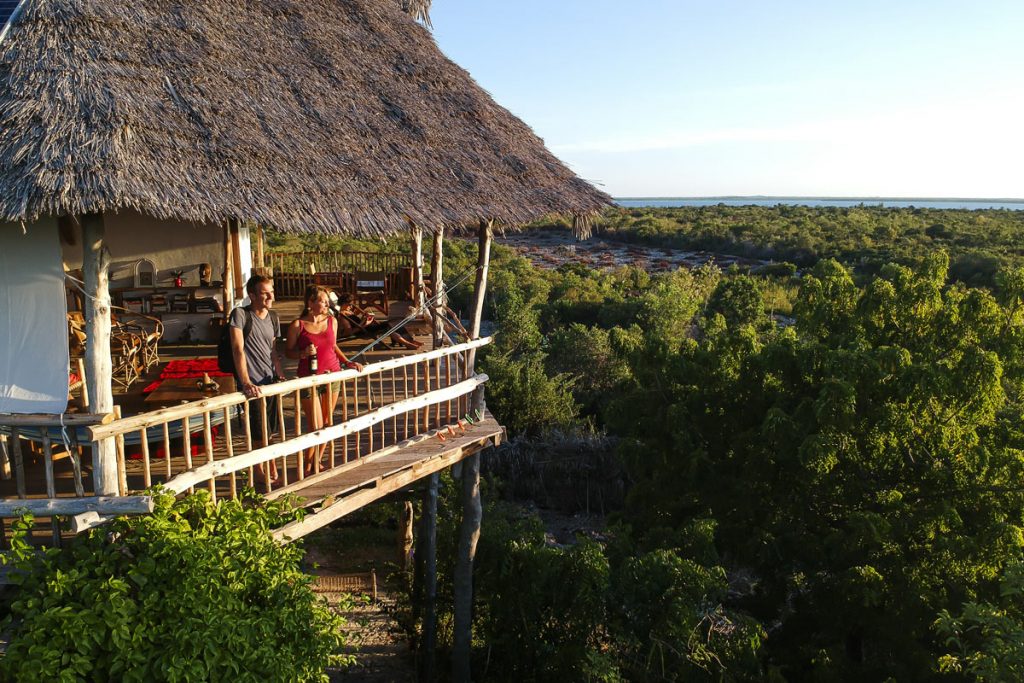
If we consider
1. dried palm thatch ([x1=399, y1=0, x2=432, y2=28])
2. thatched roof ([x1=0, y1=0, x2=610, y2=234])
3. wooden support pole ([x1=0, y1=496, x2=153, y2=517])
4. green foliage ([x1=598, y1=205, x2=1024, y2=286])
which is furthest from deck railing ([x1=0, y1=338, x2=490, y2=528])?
green foliage ([x1=598, y1=205, x2=1024, y2=286])

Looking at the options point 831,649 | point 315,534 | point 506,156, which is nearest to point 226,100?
point 506,156

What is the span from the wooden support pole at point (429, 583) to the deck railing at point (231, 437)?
1.55 meters

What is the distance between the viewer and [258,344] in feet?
20.0

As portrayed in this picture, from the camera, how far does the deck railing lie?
506 centimetres

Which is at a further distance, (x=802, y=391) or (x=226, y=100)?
(x=802, y=391)

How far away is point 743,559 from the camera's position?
10.7 meters

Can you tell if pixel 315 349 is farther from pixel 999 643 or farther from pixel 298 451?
pixel 999 643

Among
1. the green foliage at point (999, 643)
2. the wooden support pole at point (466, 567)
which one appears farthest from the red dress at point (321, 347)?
the green foliage at point (999, 643)

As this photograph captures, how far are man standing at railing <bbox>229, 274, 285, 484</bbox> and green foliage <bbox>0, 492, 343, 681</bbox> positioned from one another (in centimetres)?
90

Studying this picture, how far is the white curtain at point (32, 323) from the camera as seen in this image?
5770 millimetres

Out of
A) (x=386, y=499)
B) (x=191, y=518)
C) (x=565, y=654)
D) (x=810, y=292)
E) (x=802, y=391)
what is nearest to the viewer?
(x=191, y=518)

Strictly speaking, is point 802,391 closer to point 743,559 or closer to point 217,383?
point 743,559

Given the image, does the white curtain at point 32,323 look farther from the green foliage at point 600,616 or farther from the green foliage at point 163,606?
the green foliage at point 600,616

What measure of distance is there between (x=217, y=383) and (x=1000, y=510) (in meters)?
8.64
